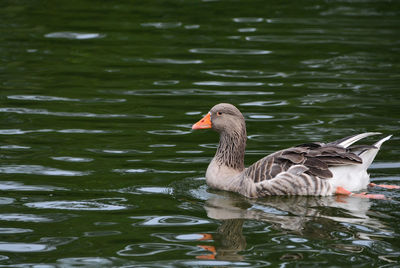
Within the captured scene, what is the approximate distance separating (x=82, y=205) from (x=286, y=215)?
2461 millimetres

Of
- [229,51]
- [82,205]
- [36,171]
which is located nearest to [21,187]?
[36,171]

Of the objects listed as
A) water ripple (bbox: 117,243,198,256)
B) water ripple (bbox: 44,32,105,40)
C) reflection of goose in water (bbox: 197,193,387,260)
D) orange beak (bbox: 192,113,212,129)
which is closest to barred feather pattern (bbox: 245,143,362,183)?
reflection of goose in water (bbox: 197,193,387,260)

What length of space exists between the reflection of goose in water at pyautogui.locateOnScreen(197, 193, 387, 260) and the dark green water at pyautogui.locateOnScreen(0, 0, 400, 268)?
0.03 meters

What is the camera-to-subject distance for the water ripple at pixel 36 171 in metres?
11.3

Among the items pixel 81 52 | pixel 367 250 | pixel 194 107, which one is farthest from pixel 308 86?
pixel 367 250

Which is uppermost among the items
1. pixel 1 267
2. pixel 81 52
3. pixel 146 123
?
pixel 81 52

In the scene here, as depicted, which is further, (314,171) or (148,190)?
(148,190)

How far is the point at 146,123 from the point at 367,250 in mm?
6182

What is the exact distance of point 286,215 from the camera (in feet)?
31.1

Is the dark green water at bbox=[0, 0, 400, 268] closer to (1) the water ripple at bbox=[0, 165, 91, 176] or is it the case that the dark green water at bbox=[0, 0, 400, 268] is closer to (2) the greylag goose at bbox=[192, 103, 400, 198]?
(1) the water ripple at bbox=[0, 165, 91, 176]

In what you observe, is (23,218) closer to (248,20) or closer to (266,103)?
(266,103)

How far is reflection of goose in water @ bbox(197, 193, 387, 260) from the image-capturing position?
870cm

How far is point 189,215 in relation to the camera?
Result: 9578mm

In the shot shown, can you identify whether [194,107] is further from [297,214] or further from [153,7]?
[153,7]
